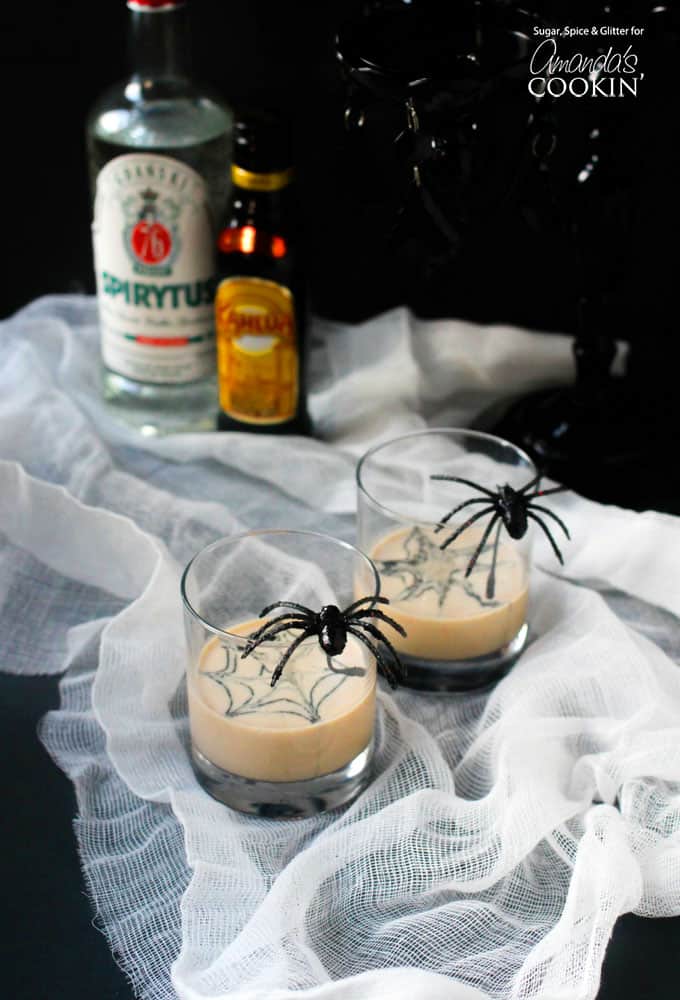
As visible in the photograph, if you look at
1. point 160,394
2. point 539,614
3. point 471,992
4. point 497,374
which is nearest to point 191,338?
point 160,394

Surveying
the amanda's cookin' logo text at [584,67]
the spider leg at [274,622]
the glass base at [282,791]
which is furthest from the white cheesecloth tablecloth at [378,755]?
the amanda's cookin' logo text at [584,67]

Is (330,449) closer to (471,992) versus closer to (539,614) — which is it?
(539,614)

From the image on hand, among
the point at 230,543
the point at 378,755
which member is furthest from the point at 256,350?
the point at 378,755

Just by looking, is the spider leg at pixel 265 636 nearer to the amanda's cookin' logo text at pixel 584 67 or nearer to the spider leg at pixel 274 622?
the spider leg at pixel 274 622

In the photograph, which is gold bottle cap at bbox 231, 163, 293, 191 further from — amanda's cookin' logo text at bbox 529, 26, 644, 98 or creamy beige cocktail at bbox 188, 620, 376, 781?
creamy beige cocktail at bbox 188, 620, 376, 781

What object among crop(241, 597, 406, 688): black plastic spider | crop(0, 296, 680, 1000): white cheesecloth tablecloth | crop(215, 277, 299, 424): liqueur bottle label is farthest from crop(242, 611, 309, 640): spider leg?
crop(215, 277, 299, 424): liqueur bottle label
